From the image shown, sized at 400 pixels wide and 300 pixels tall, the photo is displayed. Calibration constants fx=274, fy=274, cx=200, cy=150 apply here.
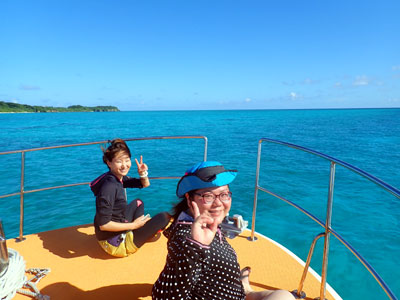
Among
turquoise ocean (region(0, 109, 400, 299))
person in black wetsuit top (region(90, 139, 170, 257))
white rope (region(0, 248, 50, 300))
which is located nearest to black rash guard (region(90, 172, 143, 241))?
person in black wetsuit top (region(90, 139, 170, 257))

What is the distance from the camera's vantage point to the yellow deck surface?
2.11m

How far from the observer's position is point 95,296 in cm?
203

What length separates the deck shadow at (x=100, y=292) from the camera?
203 centimetres

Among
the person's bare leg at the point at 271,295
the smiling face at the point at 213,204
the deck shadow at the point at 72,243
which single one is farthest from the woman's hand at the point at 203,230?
the deck shadow at the point at 72,243

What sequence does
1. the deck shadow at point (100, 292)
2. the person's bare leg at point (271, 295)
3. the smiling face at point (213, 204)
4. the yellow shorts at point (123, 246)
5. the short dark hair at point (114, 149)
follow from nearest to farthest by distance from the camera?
1. the smiling face at point (213, 204)
2. the person's bare leg at point (271, 295)
3. the deck shadow at point (100, 292)
4. the short dark hair at point (114, 149)
5. the yellow shorts at point (123, 246)

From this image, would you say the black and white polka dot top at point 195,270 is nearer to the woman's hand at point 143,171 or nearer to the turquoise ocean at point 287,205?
the woman's hand at point 143,171

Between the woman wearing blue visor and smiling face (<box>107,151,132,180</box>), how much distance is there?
1027 millimetres

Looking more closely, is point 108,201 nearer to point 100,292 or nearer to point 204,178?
point 100,292

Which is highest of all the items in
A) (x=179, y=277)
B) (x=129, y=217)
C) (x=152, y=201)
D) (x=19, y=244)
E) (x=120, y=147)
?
(x=120, y=147)

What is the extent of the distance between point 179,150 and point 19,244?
1555 cm

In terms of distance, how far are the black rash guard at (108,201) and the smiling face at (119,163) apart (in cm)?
5

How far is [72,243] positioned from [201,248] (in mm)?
2186

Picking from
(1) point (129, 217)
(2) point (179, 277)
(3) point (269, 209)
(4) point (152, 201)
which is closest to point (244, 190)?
(3) point (269, 209)

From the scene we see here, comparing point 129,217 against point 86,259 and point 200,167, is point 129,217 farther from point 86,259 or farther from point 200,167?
point 200,167
